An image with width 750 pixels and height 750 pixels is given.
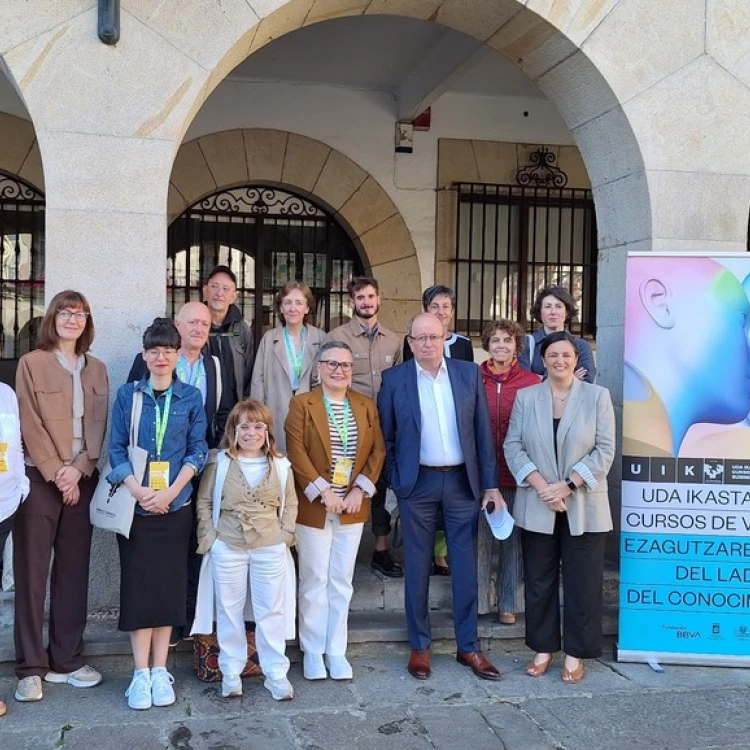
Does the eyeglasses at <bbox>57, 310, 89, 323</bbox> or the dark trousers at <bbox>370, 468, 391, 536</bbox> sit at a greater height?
the eyeglasses at <bbox>57, 310, 89, 323</bbox>

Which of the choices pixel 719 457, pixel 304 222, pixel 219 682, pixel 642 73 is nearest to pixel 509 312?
pixel 304 222

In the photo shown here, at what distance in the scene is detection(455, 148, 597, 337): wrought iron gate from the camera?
27.5 feet

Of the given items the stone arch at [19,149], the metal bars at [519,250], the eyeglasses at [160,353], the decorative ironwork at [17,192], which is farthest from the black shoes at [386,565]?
the decorative ironwork at [17,192]

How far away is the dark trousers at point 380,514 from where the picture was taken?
16.0ft

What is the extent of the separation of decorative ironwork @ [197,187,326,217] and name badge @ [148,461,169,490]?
15.4 feet

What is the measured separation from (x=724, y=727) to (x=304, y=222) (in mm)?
5774

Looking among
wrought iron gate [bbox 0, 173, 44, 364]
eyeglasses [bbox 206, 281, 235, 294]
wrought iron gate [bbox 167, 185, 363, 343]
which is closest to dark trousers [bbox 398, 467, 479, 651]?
eyeglasses [bbox 206, 281, 235, 294]

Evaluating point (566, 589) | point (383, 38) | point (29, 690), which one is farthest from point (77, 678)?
point (383, 38)

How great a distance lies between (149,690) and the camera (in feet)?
12.6

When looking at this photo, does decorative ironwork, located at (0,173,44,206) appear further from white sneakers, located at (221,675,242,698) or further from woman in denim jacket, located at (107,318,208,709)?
white sneakers, located at (221,675,242,698)

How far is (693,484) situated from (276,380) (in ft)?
7.15

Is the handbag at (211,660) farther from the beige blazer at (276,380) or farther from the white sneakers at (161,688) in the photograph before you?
the beige blazer at (276,380)

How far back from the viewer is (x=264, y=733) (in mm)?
3619

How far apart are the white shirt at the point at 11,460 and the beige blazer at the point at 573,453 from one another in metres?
2.21
